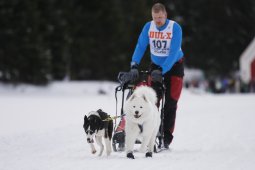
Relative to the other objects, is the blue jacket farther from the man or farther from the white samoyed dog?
the white samoyed dog

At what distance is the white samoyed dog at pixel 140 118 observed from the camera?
7.77m

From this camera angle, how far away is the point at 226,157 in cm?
807

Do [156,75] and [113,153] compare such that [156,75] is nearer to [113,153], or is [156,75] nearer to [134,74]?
[134,74]

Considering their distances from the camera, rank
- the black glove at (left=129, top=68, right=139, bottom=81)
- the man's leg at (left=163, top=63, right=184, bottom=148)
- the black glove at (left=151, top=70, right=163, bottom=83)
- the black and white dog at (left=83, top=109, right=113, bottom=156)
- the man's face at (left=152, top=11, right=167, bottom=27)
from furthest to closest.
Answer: the man's leg at (left=163, top=63, right=184, bottom=148), the man's face at (left=152, top=11, right=167, bottom=27), the black glove at (left=129, top=68, right=139, bottom=81), the black glove at (left=151, top=70, right=163, bottom=83), the black and white dog at (left=83, top=109, right=113, bottom=156)

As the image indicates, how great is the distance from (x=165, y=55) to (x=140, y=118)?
5.41 ft

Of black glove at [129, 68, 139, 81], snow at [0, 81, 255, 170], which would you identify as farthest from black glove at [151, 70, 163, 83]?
snow at [0, 81, 255, 170]

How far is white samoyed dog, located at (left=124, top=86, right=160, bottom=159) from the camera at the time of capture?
306 inches

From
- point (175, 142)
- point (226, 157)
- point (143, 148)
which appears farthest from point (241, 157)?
point (175, 142)

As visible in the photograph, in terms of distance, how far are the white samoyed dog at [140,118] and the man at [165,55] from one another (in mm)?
737

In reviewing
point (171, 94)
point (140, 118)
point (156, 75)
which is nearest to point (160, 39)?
point (156, 75)

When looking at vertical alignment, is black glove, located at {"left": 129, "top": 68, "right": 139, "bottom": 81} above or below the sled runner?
above

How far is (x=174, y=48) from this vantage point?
8.99 m

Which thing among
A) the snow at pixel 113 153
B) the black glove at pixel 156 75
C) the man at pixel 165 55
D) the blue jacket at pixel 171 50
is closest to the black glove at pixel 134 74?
the man at pixel 165 55

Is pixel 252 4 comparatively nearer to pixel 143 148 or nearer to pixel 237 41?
pixel 237 41
